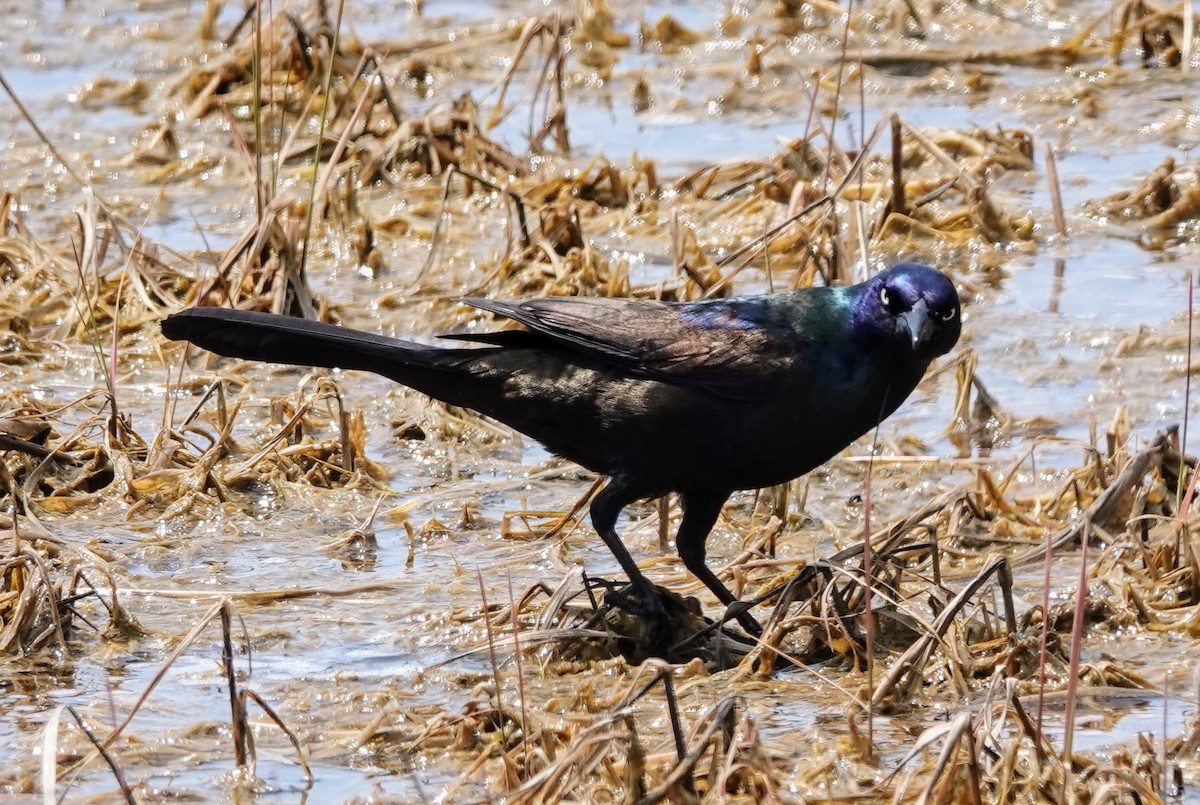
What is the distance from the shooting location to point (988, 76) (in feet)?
34.4

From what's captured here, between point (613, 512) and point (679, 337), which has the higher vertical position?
point (679, 337)

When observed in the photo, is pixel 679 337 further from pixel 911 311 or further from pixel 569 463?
pixel 569 463

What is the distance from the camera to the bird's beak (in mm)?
4938

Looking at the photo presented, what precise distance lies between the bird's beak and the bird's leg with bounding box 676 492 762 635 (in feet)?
2.28

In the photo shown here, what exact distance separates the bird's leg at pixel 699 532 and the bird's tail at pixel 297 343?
76 centimetres

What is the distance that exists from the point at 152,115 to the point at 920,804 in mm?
8057

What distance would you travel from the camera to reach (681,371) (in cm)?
517

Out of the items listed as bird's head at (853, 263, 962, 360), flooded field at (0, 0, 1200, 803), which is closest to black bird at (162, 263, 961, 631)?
bird's head at (853, 263, 962, 360)

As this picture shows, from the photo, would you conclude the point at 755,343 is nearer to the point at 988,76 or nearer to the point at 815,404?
the point at 815,404

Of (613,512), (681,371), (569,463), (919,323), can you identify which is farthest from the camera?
(569,463)

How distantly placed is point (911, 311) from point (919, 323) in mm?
39

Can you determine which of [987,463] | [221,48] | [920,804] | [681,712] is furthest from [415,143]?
[920,804]

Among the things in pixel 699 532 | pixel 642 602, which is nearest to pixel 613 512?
pixel 699 532

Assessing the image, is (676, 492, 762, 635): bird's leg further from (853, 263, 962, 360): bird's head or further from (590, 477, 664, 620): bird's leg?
(853, 263, 962, 360): bird's head
